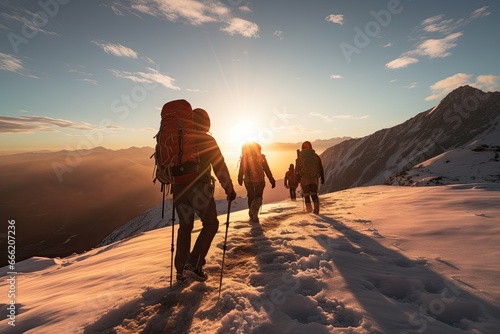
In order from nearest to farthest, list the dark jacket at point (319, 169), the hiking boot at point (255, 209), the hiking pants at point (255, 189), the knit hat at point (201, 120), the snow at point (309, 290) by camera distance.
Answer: the snow at point (309, 290) < the knit hat at point (201, 120) < the hiking boot at point (255, 209) < the hiking pants at point (255, 189) < the dark jacket at point (319, 169)

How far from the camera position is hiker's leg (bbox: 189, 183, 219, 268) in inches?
173

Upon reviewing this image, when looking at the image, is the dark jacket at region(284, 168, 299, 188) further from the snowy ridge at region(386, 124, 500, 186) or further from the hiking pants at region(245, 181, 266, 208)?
the hiking pants at region(245, 181, 266, 208)

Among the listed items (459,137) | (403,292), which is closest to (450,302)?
(403,292)

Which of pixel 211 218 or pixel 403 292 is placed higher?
pixel 211 218

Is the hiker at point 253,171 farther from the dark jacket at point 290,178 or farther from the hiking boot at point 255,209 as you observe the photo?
the dark jacket at point 290,178

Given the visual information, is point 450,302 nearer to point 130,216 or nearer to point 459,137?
point 459,137

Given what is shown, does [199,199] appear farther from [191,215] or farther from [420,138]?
[420,138]

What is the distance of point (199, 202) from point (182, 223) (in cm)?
45

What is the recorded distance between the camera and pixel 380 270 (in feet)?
13.7

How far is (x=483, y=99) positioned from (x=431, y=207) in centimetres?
11747

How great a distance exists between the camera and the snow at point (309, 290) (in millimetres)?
2943

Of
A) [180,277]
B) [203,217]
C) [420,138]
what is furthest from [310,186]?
[420,138]

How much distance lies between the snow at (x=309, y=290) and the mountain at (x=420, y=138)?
81.1 metres

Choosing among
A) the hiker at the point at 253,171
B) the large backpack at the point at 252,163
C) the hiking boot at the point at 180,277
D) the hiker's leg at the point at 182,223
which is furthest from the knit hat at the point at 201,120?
the large backpack at the point at 252,163
